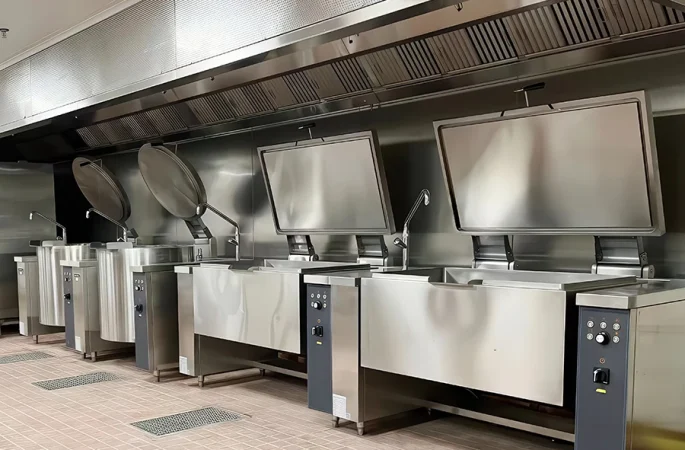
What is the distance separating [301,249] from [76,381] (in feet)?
6.35

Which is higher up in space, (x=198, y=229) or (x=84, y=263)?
(x=198, y=229)

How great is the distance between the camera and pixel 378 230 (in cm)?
417

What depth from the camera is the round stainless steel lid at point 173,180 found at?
5.23m

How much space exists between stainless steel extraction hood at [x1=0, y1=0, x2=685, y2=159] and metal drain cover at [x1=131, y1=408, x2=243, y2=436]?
2.03 metres

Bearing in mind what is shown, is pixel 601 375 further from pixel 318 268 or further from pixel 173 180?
pixel 173 180

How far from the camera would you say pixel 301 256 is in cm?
483

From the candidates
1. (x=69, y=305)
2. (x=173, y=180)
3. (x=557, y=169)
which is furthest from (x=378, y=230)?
(x=69, y=305)

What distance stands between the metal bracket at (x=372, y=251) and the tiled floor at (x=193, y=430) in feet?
3.28

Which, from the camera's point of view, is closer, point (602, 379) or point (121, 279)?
point (602, 379)

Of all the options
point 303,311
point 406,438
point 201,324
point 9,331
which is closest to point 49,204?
point 9,331

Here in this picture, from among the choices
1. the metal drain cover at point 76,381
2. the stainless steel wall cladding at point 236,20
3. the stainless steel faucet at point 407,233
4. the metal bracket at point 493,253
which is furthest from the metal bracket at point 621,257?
the metal drain cover at point 76,381

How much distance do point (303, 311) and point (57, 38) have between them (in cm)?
312

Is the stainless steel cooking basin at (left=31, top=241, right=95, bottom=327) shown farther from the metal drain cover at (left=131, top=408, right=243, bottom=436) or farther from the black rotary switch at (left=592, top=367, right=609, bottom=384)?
the black rotary switch at (left=592, top=367, right=609, bottom=384)

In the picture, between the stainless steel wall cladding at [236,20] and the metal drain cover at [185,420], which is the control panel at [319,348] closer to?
the metal drain cover at [185,420]
